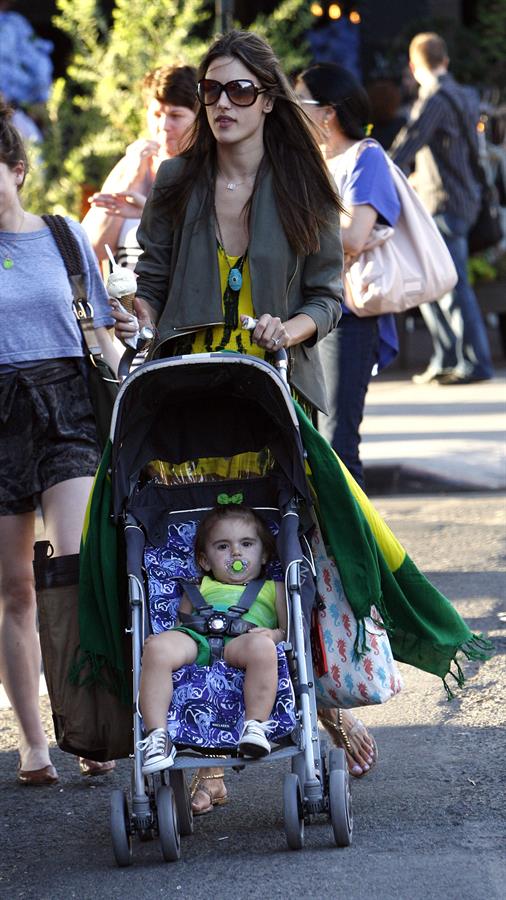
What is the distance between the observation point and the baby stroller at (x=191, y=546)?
13.1ft

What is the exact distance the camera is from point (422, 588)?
4.38m

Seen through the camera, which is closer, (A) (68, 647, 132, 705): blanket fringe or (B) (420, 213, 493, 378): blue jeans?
(A) (68, 647, 132, 705): blanket fringe

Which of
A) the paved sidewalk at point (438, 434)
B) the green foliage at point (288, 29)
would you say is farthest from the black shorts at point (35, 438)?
the green foliage at point (288, 29)

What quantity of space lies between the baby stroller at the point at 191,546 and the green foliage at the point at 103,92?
7.85 m

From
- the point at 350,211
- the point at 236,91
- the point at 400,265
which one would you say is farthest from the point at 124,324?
the point at 400,265

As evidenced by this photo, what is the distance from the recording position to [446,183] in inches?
474

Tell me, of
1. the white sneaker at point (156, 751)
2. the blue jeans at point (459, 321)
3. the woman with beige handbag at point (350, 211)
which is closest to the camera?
the white sneaker at point (156, 751)

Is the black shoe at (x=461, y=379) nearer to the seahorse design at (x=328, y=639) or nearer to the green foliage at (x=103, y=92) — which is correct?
the green foliage at (x=103, y=92)

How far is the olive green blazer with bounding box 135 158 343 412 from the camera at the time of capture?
445 cm

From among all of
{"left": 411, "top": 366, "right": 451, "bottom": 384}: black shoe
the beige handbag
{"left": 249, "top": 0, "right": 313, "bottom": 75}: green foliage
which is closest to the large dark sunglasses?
the beige handbag

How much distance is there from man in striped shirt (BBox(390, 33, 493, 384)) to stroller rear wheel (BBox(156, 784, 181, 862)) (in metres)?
7.94

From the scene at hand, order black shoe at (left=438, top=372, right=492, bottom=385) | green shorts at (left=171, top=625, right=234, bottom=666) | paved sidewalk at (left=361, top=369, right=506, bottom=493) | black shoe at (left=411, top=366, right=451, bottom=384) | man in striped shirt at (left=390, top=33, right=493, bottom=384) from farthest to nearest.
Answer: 1. black shoe at (left=411, top=366, right=451, bottom=384)
2. black shoe at (left=438, top=372, right=492, bottom=385)
3. man in striped shirt at (left=390, top=33, right=493, bottom=384)
4. paved sidewalk at (left=361, top=369, right=506, bottom=493)
5. green shorts at (left=171, top=625, right=234, bottom=666)

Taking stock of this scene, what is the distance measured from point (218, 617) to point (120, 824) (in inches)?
23.1

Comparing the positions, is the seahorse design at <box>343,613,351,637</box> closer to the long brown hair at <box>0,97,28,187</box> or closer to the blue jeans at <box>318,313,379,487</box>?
the long brown hair at <box>0,97,28,187</box>
